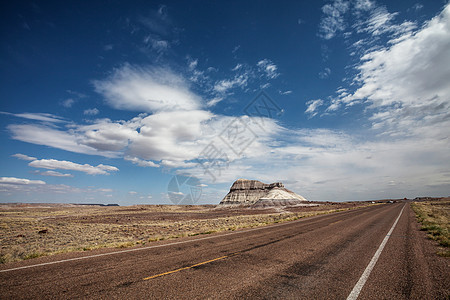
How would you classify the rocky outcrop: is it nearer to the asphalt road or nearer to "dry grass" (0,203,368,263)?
"dry grass" (0,203,368,263)

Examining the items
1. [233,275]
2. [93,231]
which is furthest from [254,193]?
[233,275]

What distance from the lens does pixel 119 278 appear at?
5.76m

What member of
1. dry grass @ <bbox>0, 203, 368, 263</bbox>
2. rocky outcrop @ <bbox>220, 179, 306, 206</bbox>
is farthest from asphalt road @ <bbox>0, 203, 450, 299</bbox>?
rocky outcrop @ <bbox>220, 179, 306, 206</bbox>

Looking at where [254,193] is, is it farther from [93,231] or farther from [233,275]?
[233,275]

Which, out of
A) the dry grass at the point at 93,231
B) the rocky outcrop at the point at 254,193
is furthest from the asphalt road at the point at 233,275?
the rocky outcrop at the point at 254,193

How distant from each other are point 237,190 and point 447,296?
12749 centimetres

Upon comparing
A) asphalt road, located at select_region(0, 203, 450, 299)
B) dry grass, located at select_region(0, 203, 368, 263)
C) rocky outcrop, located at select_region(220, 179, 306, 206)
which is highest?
rocky outcrop, located at select_region(220, 179, 306, 206)

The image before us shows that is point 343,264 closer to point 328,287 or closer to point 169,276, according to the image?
point 328,287

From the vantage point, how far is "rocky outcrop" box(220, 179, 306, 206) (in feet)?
364

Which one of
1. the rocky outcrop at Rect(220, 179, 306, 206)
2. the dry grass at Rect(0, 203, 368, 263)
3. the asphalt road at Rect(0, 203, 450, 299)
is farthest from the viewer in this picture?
the rocky outcrop at Rect(220, 179, 306, 206)

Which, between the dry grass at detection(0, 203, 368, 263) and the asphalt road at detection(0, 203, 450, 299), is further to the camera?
the dry grass at detection(0, 203, 368, 263)

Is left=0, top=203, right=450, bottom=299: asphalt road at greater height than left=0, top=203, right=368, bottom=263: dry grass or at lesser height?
greater

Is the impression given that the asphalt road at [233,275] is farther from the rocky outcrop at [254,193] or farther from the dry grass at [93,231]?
the rocky outcrop at [254,193]

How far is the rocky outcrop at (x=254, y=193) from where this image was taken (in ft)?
364
